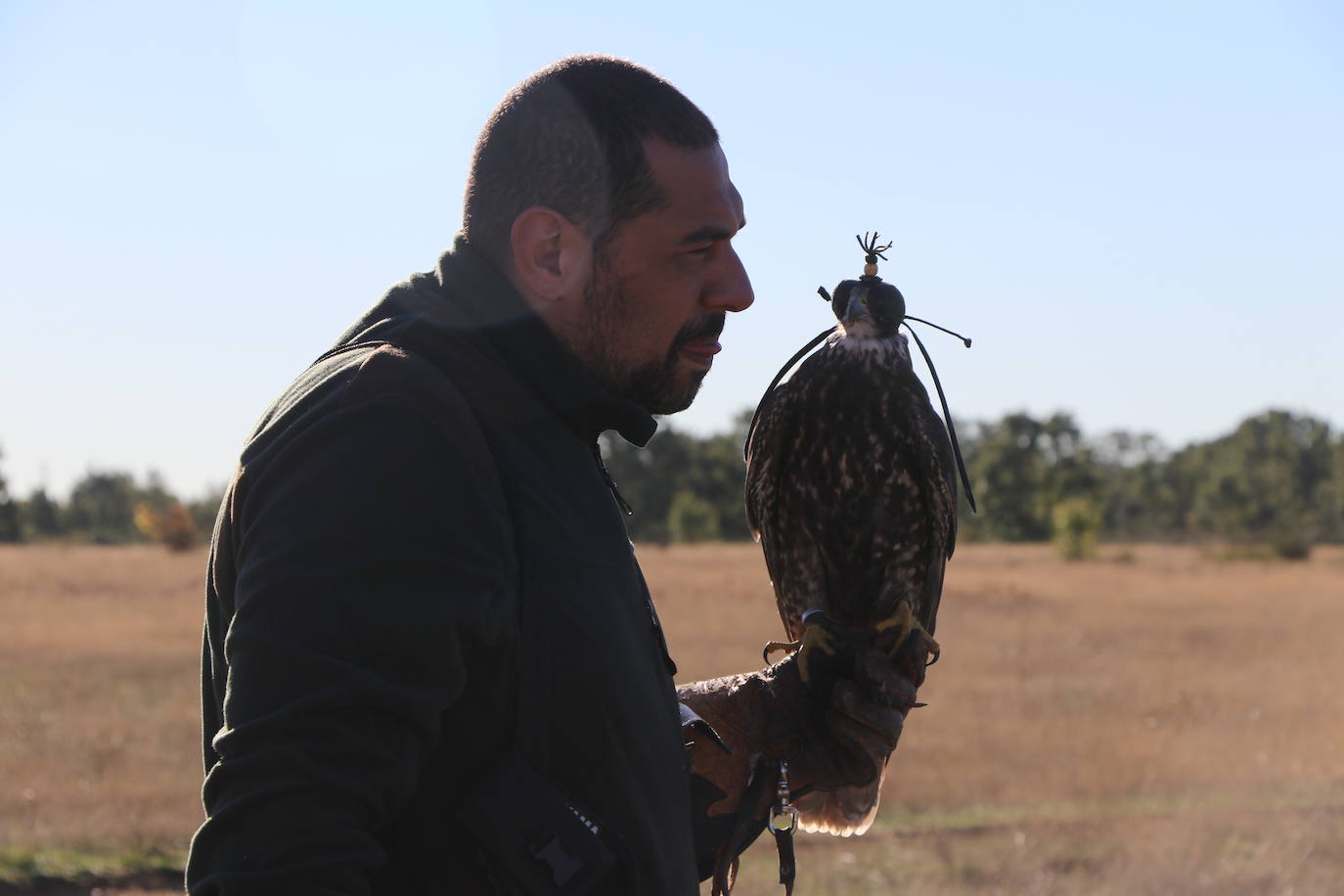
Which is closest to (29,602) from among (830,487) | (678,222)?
(830,487)

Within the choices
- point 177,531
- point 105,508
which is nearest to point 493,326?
point 177,531

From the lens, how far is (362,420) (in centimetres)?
142

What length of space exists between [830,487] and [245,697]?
7.78ft

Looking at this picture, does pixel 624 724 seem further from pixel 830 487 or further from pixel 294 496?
pixel 830 487

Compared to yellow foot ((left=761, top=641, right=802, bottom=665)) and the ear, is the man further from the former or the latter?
yellow foot ((left=761, top=641, right=802, bottom=665))

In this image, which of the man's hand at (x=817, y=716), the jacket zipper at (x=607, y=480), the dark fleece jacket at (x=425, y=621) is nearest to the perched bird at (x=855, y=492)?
the man's hand at (x=817, y=716)

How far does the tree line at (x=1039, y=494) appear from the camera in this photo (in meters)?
48.2

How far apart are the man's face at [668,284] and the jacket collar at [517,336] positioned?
91 mm

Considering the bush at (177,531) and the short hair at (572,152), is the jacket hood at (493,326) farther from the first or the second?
the bush at (177,531)

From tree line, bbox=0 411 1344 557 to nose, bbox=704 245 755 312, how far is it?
36366 millimetres

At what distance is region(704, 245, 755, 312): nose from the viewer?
1882 millimetres

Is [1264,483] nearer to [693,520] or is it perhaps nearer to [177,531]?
[693,520]

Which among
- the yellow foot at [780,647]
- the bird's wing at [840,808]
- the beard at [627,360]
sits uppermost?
the beard at [627,360]

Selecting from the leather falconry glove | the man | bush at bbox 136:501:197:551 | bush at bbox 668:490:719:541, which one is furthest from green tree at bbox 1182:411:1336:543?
the man
